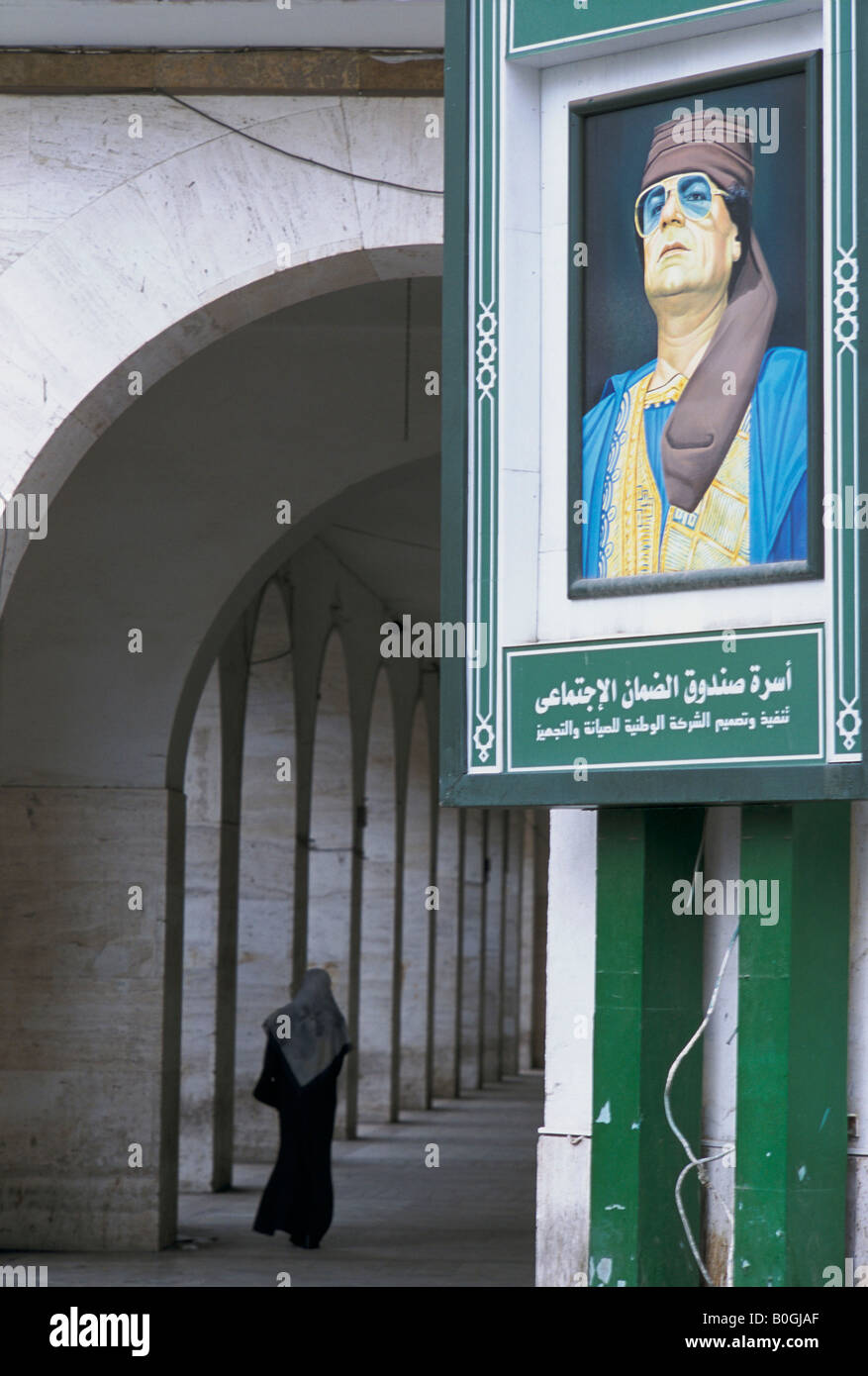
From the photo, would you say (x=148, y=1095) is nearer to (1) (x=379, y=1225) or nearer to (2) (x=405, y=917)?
(1) (x=379, y=1225)

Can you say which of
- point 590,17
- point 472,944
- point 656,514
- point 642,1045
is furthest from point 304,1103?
point 472,944

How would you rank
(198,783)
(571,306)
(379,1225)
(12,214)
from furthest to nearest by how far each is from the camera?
(198,783)
(379,1225)
(12,214)
(571,306)

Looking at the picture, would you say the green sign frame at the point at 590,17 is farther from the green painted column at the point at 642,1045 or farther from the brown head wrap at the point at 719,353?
the green painted column at the point at 642,1045

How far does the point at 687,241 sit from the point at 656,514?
78cm

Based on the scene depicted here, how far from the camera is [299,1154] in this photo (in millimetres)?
10406

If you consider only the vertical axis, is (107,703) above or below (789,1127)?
above

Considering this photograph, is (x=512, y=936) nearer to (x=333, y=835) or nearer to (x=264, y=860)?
(x=333, y=835)

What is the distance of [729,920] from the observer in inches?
235

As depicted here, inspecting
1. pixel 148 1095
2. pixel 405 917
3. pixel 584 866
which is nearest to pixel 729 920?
pixel 584 866

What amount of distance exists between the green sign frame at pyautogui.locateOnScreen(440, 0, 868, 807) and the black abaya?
504 centimetres

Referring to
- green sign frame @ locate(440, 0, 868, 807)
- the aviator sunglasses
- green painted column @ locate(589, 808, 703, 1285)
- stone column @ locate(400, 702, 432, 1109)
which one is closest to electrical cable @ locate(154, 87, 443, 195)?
green sign frame @ locate(440, 0, 868, 807)

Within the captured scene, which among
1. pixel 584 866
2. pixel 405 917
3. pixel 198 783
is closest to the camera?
pixel 584 866
